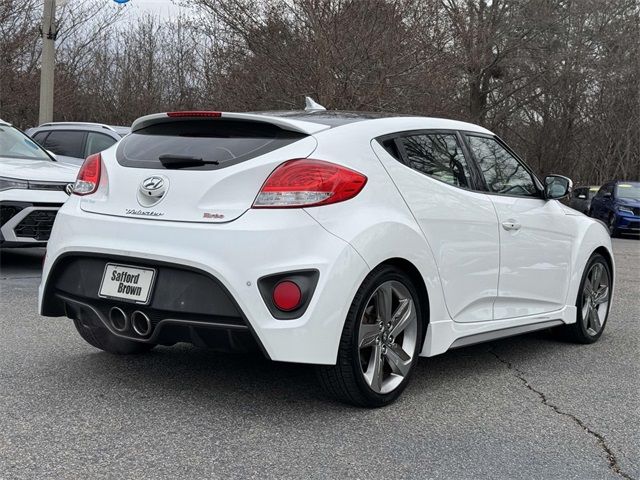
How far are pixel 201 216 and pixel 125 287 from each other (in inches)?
20.3

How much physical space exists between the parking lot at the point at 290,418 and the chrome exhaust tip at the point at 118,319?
389mm

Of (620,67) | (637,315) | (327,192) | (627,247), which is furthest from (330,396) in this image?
(620,67)

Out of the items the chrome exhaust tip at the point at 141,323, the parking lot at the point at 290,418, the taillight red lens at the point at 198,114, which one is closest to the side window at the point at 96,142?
the parking lot at the point at 290,418

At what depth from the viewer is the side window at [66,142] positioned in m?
12.4

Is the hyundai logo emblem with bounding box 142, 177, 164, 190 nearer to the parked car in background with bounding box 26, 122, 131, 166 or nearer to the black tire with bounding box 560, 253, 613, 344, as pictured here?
the black tire with bounding box 560, 253, 613, 344

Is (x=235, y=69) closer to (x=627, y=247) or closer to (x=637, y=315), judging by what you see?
(x=627, y=247)

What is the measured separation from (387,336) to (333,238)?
2.30 ft

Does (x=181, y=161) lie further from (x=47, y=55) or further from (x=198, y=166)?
(x=47, y=55)

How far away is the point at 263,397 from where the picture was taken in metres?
3.99

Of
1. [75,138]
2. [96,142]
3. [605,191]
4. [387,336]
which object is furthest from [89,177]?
[605,191]

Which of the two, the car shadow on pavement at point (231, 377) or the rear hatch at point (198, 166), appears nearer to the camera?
the rear hatch at point (198, 166)

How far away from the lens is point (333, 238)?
11.5 feet

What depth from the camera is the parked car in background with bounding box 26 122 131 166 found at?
12266 mm

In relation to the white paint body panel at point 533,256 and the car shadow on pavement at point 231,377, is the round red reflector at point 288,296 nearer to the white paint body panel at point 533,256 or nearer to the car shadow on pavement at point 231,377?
the car shadow on pavement at point 231,377
